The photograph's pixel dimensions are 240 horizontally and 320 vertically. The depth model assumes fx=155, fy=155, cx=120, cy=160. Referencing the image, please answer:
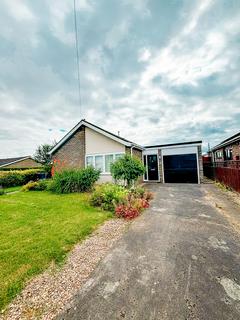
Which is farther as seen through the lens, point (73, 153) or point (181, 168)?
point (181, 168)

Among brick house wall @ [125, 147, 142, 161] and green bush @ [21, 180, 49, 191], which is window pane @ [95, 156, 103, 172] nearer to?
brick house wall @ [125, 147, 142, 161]

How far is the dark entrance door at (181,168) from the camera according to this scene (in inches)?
545

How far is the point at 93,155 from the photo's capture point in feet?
42.3

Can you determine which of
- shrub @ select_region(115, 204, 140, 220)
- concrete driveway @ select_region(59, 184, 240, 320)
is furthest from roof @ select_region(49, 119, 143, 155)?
concrete driveway @ select_region(59, 184, 240, 320)

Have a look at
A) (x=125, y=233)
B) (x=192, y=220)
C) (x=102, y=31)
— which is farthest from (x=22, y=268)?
(x=102, y=31)

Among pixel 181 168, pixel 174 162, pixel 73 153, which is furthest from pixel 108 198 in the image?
pixel 181 168

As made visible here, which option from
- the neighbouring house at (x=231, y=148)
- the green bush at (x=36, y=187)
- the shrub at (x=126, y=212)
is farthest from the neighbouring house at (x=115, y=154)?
the shrub at (x=126, y=212)

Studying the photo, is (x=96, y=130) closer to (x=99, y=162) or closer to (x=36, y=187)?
(x=99, y=162)

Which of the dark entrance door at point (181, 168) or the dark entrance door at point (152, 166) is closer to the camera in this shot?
the dark entrance door at point (181, 168)

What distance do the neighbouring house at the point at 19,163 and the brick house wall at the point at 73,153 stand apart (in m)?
20.3

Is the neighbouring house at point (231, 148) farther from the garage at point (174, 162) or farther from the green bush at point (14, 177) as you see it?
the green bush at point (14, 177)

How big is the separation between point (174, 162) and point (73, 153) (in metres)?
9.27

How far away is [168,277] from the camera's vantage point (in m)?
2.62

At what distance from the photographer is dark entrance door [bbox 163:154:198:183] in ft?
45.4
